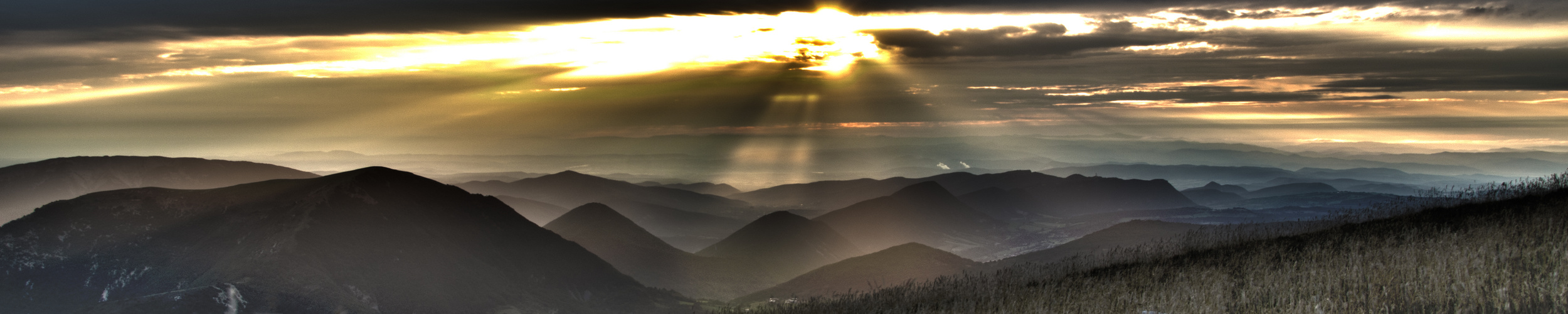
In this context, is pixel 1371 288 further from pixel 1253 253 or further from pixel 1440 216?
pixel 1440 216

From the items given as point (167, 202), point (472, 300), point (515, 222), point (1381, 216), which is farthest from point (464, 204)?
point (1381, 216)

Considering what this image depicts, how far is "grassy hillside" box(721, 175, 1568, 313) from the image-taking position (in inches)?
371

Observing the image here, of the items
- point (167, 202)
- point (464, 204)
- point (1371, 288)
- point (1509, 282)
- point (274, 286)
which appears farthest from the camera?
point (464, 204)

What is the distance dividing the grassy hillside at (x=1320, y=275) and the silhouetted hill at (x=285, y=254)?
12386 centimetres

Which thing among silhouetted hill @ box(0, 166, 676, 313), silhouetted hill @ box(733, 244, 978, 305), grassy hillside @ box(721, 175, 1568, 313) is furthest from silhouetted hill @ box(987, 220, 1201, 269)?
grassy hillside @ box(721, 175, 1568, 313)

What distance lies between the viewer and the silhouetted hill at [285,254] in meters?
121

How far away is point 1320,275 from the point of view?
37.8 ft

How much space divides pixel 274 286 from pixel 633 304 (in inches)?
2723

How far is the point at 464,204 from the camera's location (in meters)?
173

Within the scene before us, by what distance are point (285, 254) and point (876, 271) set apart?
101776mm

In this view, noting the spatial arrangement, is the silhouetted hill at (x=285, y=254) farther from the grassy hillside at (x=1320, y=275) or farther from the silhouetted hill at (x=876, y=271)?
the grassy hillside at (x=1320, y=275)

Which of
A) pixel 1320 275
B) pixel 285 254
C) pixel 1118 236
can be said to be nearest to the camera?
pixel 1320 275

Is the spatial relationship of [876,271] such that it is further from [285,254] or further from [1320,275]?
[1320,275]

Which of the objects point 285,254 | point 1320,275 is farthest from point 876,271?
point 1320,275
